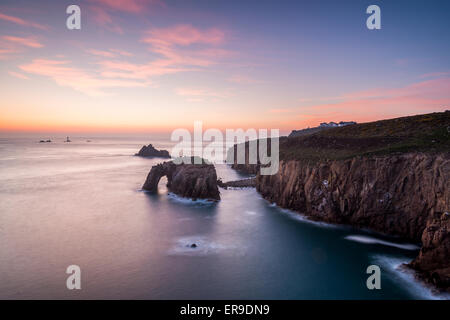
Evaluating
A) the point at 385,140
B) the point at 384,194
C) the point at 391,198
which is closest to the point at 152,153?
the point at 385,140

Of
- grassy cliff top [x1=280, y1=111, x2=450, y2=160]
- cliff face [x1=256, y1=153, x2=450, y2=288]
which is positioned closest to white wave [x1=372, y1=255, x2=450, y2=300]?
cliff face [x1=256, y1=153, x2=450, y2=288]

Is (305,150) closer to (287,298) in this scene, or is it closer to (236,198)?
(236,198)

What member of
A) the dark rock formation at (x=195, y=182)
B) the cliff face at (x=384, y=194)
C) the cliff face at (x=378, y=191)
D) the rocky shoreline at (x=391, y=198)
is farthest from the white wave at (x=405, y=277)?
the dark rock formation at (x=195, y=182)

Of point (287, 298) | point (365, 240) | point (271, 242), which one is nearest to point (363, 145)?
point (365, 240)

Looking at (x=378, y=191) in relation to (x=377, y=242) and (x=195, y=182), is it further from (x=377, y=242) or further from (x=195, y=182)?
(x=195, y=182)

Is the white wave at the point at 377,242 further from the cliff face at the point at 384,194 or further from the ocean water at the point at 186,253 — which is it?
the cliff face at the point at 384,194
